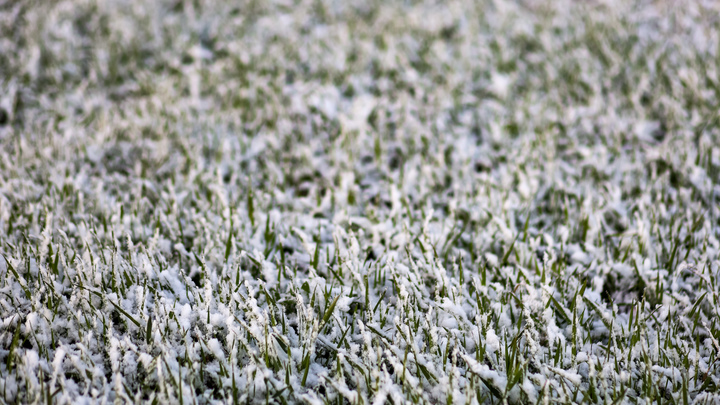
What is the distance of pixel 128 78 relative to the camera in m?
4.41

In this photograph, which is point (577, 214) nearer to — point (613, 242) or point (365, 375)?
point (613, 242)

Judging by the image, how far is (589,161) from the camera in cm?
328

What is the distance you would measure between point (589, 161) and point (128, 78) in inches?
152

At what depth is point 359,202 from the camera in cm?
296

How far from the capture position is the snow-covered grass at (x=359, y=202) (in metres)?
1.77

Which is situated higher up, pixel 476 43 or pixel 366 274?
pixel 476 43

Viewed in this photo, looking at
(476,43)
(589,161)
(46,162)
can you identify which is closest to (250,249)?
(46,162)

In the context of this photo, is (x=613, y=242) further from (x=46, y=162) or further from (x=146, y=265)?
(x=46, y=162)

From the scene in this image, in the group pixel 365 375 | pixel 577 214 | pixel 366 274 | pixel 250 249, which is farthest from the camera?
pixel 577 214

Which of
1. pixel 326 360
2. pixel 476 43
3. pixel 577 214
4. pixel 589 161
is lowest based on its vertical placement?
pixel 326 360

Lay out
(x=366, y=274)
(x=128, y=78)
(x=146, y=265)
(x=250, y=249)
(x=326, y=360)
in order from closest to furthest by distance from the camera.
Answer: (x=326, y=360) → (x=146, y=265) → (x=366, y=274) → (x=250, y=249) → (x=128, y=78)

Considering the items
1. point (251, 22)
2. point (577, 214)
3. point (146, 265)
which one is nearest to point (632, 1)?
point (577, 214)

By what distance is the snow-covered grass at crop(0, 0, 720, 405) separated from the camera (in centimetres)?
177

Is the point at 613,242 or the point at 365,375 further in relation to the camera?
the point at 613,242
